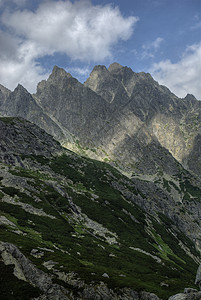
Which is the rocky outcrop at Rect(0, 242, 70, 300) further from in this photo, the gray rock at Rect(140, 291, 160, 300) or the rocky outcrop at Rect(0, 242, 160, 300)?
the gray rock at Rect(140, 291, 160, 300)

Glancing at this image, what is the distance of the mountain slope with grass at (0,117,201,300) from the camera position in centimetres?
3341

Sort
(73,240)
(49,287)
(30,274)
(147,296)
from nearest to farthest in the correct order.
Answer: (49,287) < (30,274) < (147,296) < (73,240)

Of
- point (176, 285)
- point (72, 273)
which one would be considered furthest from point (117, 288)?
point (176, 285)

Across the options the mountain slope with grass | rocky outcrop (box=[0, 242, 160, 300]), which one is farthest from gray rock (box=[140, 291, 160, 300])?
the mountain slope with grass

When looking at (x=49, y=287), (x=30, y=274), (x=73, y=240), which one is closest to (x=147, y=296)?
(x=49, y=287)

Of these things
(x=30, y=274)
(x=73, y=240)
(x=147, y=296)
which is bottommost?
(x=30, y=274)

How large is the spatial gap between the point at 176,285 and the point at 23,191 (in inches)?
2661

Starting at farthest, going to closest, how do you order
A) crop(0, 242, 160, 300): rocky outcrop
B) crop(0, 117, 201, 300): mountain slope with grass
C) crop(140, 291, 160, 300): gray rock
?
crop(140, 291, 160, 300): gray rock < crop(0, 117, 201, 300): mountain slope with grass < crop(0, 242, 160, 300): rocky outcrop

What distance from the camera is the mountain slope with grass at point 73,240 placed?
33.4m

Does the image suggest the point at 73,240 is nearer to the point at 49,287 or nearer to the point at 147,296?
the point at 147,296

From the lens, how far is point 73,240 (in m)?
71.9

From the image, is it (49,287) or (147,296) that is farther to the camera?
(147,296)

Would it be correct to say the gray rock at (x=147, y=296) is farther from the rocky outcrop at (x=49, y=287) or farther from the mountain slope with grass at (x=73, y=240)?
the mountain slope with grass at (x=73, y=240)

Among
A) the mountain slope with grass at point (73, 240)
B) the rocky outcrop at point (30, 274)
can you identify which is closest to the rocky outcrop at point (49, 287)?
the rocky outcrop at point (30, 274)
